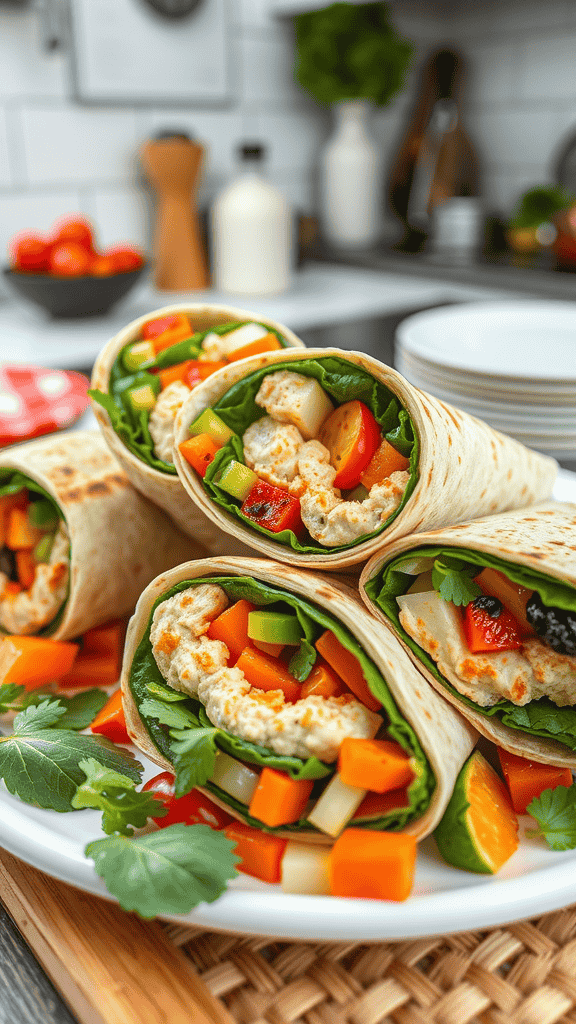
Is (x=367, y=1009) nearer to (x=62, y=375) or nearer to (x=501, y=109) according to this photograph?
(x=62, y=375)

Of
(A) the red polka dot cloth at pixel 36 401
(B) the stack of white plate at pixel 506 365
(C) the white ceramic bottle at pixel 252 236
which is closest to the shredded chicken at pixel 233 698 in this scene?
(B) the stack of white plate at pixel 506 365

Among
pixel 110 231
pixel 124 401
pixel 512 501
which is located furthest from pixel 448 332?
pixel 110 231

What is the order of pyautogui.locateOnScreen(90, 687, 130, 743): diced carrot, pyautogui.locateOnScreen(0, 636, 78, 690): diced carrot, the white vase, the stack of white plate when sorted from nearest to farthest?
pyautogui.locateOnScreen(90, 687, 130, 743): diced carrot, pyautogui.locateOnScreen(0, 636, 78, 690): diced carrot, the stack of white plate, the white vase

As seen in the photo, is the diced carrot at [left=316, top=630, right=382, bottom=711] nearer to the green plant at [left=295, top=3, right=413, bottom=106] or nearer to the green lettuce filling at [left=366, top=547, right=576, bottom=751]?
the green lettuce filling at [left=366, top=547, right=576, bottom=751]

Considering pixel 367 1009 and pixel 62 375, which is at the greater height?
pixel 62 375

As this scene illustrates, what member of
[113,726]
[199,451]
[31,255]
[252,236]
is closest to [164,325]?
[199,451]

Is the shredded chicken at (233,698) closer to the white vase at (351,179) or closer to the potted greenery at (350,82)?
the potted greenery at (350,82)

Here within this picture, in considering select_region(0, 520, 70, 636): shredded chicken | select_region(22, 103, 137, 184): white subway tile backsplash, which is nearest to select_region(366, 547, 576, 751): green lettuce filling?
select_region(0, 520, 70, 636): shredded chicken
